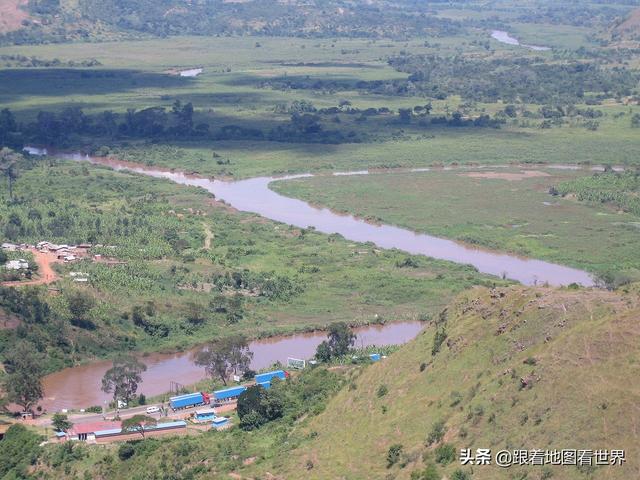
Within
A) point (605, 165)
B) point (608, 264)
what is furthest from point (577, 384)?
point (605, 165)

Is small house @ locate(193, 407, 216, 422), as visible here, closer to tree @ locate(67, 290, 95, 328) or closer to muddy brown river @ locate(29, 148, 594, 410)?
muddy brown river @ locate(29, 148, 594, 410)

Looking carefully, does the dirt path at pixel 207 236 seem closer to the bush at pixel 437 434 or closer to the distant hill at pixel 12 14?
the bush at pixel 437 434

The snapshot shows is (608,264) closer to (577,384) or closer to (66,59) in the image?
(577,384)

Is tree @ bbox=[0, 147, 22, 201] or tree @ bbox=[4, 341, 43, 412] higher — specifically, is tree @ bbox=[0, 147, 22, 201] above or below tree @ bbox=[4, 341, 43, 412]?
below

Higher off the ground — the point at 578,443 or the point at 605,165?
the point at 578,443

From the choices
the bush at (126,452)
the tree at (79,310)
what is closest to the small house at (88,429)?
the bush at (126,452)

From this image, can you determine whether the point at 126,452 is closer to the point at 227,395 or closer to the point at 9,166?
the point at 227,395

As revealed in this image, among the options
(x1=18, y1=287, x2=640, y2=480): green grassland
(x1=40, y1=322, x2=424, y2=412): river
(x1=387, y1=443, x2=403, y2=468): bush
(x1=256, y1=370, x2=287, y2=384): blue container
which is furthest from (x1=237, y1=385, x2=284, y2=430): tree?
(x1=387, y1=443, x2=403, y2=468): bush
